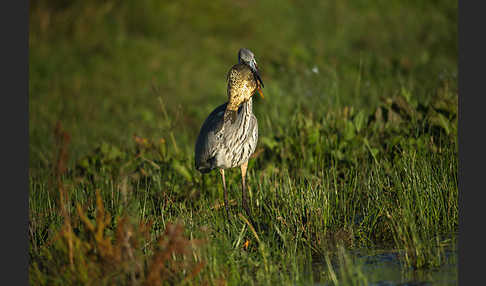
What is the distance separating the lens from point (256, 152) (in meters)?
5.66

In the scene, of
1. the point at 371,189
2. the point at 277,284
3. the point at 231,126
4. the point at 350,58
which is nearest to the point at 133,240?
the point at 277,284

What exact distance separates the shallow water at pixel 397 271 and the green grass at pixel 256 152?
2.7 inches

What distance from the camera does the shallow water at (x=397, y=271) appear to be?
10.9 ft

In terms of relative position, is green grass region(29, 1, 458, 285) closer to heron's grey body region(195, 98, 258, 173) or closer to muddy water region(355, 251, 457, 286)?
muddy water region(355, 251, 457, 286)

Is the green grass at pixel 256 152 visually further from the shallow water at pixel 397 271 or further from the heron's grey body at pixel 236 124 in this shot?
the heron's grey body at pixel 236 124

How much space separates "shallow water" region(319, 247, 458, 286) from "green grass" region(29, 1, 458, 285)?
7 cm

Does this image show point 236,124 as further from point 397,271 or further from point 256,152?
point 397,271

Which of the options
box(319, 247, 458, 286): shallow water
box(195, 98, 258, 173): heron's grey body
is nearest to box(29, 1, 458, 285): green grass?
box(319, 247, 458, 286): shallow water

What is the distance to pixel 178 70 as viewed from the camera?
1005 centimetres

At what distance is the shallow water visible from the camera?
3.33 m

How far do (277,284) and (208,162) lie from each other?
1.43 m

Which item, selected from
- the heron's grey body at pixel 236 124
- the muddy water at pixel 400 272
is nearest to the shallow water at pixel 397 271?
the muddy water at pixel 400 272

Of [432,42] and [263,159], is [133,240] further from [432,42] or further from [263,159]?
[432,42]

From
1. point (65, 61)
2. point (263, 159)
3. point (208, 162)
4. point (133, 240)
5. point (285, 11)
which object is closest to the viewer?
point (133, 240)
